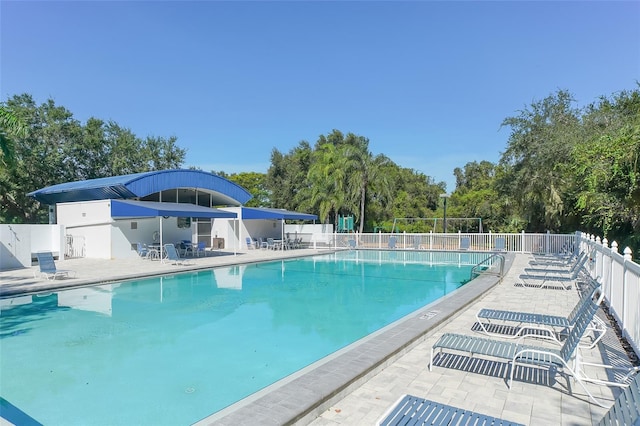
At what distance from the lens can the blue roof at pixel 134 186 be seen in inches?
730

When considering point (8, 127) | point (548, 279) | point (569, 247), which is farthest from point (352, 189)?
point (8, 127)

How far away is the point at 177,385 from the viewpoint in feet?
15.1

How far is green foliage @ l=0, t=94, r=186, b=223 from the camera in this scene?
85.7ft

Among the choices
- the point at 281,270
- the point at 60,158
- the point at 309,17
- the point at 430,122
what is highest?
the point at 309,17

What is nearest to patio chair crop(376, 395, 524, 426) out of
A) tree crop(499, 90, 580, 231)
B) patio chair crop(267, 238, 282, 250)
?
tree crop(499, 90, 580, 231)

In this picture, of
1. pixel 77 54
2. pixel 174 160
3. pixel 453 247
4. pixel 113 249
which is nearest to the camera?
pixel 113 249

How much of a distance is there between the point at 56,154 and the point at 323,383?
3129 centimetres

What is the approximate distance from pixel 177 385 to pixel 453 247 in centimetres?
1973

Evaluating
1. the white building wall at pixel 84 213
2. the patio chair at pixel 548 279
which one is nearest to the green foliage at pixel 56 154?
the white building wall at pixel 84 213

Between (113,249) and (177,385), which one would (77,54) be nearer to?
(113,249)

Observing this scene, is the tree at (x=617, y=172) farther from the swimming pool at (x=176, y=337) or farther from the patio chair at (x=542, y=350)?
the patio chair at (x=542, y=350)

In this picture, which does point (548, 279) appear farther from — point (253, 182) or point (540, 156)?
point (253, 182)

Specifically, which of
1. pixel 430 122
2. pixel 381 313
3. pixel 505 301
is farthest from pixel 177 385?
pixel 430 122

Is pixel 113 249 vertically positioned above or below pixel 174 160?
below
